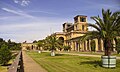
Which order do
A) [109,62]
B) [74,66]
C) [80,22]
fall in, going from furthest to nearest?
[80,22] → [74,66] → [109,62]

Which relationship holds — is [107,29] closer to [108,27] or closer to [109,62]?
[108,27]

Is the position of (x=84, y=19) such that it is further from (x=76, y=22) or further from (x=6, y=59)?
(x=6, y=59)

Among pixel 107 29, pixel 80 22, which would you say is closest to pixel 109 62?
pixel 107 29

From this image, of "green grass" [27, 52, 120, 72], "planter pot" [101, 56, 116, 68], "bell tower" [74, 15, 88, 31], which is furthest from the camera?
"bell tower" [74, 15, 88, 31]

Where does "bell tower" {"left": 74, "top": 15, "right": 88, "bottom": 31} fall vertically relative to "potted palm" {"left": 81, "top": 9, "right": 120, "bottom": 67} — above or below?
above

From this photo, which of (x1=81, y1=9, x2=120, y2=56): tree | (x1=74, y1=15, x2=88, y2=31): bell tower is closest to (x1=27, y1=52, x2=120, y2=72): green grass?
(x1=81, y1=9, x2=120, y2=56): tree

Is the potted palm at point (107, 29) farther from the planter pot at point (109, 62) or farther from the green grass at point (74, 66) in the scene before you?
the green grass at point (74, 66)

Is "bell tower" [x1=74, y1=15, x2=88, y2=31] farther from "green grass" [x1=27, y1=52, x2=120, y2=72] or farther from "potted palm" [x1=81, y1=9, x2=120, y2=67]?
"potted palm" [x1=81, y1=9, x2=120, y2=67]

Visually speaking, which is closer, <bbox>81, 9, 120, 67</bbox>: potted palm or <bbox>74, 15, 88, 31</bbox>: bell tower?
<bbox>81, 9, 120, 67</bbox>: potted palm

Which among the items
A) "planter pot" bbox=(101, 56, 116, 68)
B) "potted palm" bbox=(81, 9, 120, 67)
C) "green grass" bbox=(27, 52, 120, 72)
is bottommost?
"green grass" bbox=(27, 52, 120, 72)

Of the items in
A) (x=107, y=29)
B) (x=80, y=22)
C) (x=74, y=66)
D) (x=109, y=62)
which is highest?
(x=80, y=22)

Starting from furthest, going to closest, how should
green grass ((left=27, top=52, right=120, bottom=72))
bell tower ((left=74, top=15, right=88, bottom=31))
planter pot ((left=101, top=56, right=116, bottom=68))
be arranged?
bell tower ((left=74, top=15, right=88, bottom=31)) < planter pot ((left=101, top=56, right=116, bottom=68)) < green grass ((left=27, top=52, right=120, bottom=72))

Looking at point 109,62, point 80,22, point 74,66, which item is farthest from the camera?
point 80,22

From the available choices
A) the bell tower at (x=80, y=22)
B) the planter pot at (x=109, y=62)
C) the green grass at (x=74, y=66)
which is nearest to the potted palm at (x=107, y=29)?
the planter pot at (x=109, y=62)
